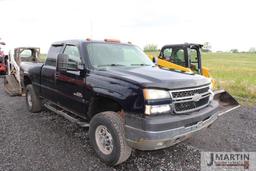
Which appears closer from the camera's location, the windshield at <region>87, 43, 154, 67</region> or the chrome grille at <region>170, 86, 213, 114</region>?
the chrome grille at <region>170, 86, 213, 114</region>

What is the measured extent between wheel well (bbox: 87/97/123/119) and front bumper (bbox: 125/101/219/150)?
66cm

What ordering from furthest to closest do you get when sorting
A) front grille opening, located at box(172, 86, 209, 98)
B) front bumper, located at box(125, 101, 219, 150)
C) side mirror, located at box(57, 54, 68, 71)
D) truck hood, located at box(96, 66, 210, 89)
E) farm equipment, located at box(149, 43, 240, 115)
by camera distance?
farm equipment, located at box(149, 43, 240, 115), side mirror, located at box(57, 54, 68, 71), front grille opening, located at box(172, 86, 209, 98), truck hood, located at box(96, 66, 210, 89), front bumper, located at box(125, 101, 219, 150)

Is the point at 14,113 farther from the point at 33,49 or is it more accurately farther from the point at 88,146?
the point at 33,49

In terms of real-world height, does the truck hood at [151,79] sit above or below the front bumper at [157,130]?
above

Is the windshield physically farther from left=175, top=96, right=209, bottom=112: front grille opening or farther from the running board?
left=175, top=96, right=209, bottom=112: front grille opening

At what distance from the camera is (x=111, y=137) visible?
11.1 feet

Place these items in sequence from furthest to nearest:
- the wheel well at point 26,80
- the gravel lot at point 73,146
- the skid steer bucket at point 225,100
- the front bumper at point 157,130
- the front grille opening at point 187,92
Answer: the wheel well at point 26,80 < the skid steer bucket at point 225,100 < the gravel lot at point 73,146 < the front grille opening at point 187,92 < the front bumper at point 157,130

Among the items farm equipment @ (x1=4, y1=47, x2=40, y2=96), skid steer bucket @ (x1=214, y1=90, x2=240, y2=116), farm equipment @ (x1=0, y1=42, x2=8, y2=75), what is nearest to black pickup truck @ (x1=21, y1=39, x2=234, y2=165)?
skid steer bucket @ (x1=214, y1=90, x2=240, y2=116)

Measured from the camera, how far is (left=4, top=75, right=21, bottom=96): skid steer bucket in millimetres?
8547

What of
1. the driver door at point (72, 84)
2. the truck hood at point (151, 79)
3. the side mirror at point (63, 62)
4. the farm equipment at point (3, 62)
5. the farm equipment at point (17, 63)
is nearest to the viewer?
the truck hood at point (151, 79)

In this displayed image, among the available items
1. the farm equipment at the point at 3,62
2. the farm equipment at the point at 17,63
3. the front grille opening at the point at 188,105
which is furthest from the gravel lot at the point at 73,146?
the farm equipment at the point at 3,62

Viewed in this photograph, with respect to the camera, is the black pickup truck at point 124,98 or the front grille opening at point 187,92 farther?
the front grille opening at point 187,92

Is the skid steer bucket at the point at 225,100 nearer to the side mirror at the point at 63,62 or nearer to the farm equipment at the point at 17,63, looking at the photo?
the side mirror at the point at 63,62

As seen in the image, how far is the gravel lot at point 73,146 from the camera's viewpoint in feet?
11.7
